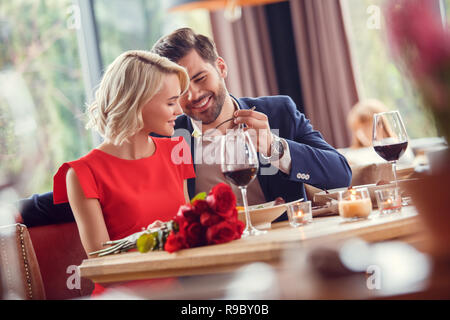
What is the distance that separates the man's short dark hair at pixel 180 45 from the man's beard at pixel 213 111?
0.15m

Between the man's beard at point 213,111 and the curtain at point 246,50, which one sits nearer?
the man's beard at point 213,111

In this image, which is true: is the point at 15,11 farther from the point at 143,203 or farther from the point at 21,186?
the point at 143,203

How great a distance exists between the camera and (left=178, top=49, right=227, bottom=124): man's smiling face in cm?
204

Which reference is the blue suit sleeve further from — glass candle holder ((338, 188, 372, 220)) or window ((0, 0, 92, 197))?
window ((0, 0, 92, 197))

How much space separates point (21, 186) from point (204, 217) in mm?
2789

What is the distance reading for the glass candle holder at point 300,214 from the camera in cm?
119

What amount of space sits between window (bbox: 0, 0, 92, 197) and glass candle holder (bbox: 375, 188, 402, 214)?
286 centimetres

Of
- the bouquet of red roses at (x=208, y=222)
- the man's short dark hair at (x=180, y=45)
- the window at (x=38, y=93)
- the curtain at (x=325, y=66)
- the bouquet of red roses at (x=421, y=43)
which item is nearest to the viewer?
the bouquet of red roses at (x=421, y=43)

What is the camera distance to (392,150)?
47.6 inches

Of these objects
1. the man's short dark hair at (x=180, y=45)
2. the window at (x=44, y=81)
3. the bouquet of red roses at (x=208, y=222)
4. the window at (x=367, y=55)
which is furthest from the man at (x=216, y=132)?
the window at (x=367, y=55)

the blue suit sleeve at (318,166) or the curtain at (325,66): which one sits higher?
the curtain at (325,66)

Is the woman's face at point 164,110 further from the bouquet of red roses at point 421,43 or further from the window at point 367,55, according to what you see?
the window at point 367,55

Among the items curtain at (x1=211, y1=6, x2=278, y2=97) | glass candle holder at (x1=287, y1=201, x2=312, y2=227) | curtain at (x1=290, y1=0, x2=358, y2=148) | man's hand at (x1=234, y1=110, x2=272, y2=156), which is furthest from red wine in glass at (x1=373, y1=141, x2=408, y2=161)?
curtain at (x1=211, y1=6, x2=278, y2=97)

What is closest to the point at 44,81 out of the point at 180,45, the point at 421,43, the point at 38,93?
the point at 38,93
